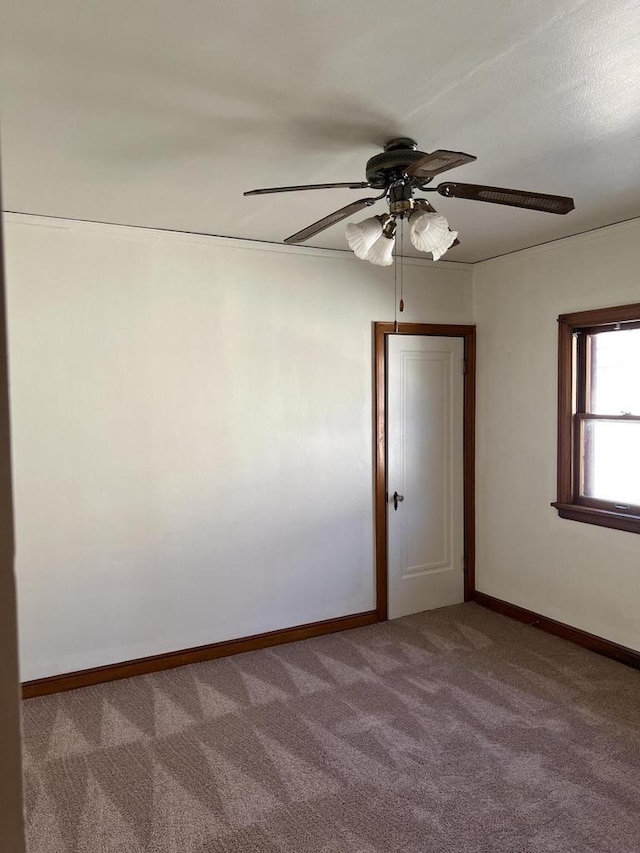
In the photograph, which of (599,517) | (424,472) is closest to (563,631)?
(599,517)

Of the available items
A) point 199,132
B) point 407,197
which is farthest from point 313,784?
point 199,132

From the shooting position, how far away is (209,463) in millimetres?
3875

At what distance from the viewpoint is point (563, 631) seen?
4.12 meters

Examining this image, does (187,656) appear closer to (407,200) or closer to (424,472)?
(424,472)

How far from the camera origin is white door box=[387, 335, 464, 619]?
14.9 feet

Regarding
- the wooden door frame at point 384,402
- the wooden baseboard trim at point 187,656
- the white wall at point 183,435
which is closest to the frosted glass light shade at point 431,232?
the white wall at point 183,435

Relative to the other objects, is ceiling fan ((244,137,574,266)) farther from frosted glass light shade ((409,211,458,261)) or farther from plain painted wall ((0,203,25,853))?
plain painted wall ((0,203,25,853))

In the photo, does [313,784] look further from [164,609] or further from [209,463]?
[209,463]

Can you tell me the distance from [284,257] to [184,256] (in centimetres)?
68

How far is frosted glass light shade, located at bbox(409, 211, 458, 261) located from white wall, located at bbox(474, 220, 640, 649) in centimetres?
193

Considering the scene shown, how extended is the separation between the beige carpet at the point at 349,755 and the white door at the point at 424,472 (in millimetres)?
738

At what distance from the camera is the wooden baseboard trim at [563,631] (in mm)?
3723

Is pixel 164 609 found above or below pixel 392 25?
→ below

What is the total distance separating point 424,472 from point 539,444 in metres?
0.85
